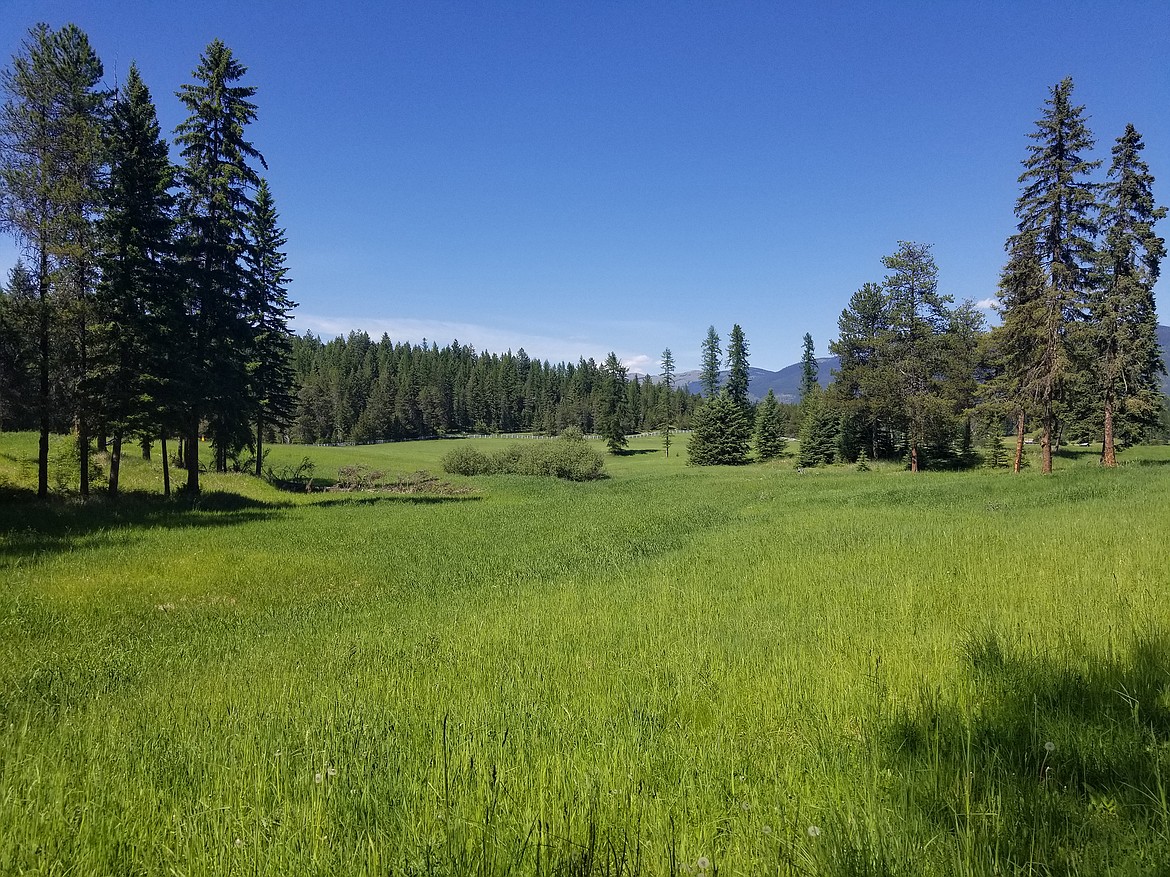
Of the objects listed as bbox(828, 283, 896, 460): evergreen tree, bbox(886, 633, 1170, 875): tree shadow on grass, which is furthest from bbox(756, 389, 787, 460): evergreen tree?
bbox(886, 633, 1170, 875): tree shadow on grass

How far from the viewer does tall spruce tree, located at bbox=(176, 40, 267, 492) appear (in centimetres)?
2467

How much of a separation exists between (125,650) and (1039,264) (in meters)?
41.3

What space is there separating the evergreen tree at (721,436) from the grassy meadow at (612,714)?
57.9 metres

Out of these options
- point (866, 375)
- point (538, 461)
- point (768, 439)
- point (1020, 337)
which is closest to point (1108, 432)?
point (1020, 337)

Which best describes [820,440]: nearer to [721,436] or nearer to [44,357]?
[721,436]

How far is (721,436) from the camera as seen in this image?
230 feet

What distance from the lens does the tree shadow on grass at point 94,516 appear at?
14016 millimetres

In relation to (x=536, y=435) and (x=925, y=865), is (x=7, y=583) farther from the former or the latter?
(x=536, y=435)

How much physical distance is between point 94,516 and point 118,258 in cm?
1078

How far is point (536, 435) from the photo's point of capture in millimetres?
128875

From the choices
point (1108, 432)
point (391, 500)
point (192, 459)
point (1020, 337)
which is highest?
point (1020, 337)

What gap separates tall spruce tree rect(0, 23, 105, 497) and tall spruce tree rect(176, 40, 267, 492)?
417 cm

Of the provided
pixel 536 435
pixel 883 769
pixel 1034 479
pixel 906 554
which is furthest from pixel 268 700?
pixel 536 435

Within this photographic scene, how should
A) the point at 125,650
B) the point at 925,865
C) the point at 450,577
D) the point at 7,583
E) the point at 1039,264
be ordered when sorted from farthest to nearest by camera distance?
the point at 1039,264 → the point at 450,577 → the point at 7,583 → the point at 125,650 → the point at 925,865
